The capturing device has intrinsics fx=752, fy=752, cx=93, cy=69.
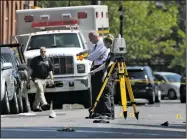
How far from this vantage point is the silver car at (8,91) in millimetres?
17138

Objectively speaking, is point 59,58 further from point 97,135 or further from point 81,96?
point 97,135

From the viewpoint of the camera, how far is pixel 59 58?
2141 centimetres

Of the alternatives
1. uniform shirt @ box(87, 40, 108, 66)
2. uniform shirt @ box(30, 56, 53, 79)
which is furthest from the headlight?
uniform shirt @ box(87, 40, 108, 66)

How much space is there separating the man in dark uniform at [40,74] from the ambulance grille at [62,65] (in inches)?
31.4

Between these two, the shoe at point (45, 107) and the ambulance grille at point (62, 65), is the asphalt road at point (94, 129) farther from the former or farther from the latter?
the ambulance grille at point (62, 65)

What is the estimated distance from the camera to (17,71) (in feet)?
63.4

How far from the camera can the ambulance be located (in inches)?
841

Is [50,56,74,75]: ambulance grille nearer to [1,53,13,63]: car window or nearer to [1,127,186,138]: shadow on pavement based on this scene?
[1,53,13,63]: car window

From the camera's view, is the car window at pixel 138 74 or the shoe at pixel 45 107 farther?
the car window at pixel 138 74

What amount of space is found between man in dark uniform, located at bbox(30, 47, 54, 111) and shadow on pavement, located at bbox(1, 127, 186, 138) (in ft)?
25.4

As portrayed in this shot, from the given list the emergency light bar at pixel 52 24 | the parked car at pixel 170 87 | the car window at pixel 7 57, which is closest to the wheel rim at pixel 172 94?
the parked car at pixel 170 87

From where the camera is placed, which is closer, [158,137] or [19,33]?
[158,137]

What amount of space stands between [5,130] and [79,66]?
9108 millimetres

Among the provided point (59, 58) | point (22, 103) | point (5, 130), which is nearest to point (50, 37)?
point (59, 58)
